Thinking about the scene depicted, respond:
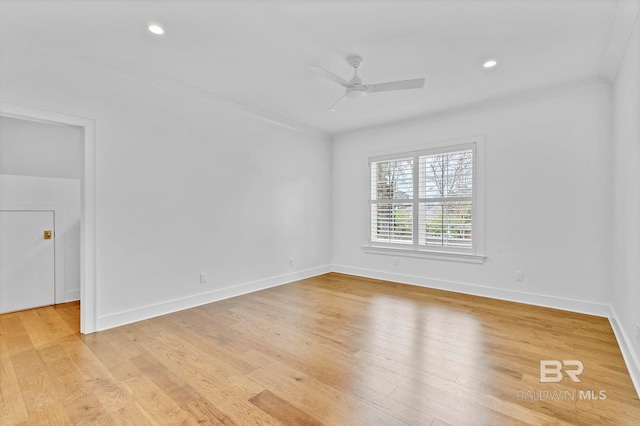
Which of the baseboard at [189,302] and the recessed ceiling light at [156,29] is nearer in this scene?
the recessed ceiling light at [156,29]

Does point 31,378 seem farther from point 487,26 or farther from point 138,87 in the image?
point 487,26

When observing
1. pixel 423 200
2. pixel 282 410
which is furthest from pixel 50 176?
pixel 423 200

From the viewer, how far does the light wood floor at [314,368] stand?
5.81ft

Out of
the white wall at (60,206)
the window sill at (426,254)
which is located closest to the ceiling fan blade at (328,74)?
the window sill at (426,254)

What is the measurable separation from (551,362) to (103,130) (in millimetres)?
4582

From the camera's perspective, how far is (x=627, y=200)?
2582 millimetres

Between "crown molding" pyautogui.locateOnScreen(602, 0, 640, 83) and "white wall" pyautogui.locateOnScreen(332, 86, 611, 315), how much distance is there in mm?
448

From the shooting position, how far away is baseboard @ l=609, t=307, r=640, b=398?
2.05 meters

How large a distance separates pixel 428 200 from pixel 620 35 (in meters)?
2.69

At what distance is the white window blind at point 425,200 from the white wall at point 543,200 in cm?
25

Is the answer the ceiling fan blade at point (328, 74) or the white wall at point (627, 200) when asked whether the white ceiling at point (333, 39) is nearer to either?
the ceiling fan blade at point (328, 74)

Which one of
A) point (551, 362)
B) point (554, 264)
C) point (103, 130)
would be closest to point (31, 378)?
point (103, 130)
